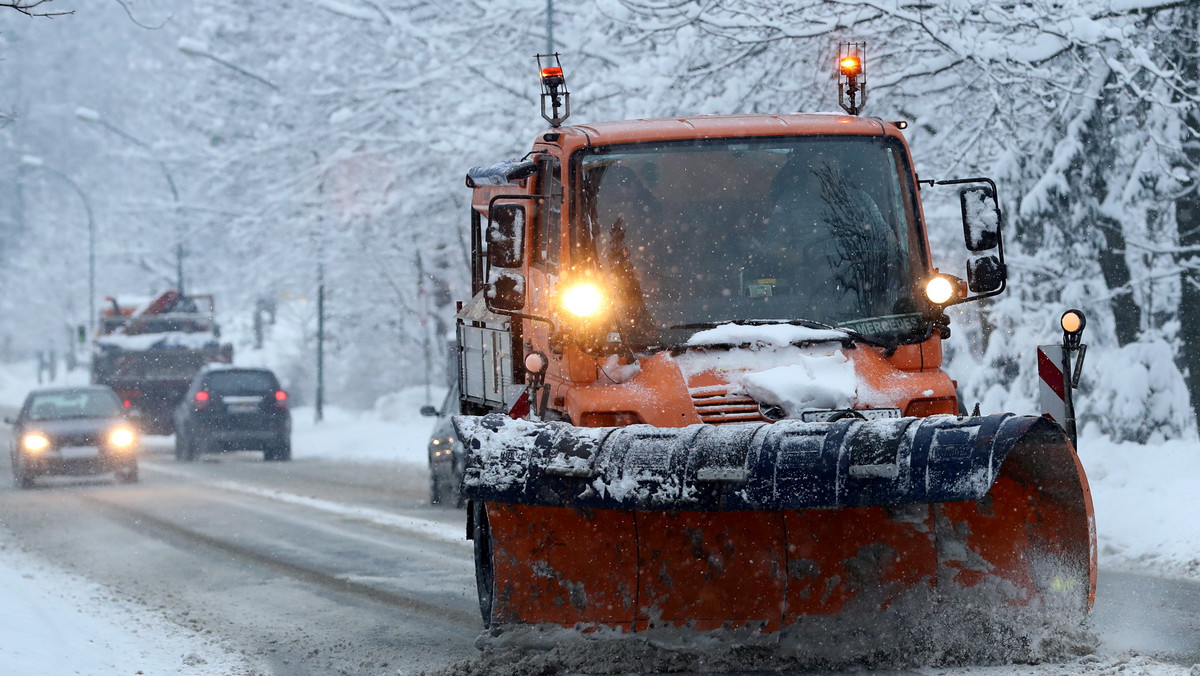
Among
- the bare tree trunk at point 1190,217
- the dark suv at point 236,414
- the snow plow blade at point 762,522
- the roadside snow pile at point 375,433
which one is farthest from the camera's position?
the roadside snow pile at point 375,433

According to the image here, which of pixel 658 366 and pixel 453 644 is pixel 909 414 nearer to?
pixel 658 366

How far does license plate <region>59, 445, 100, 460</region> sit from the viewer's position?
2111cm

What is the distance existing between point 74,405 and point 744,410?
17569mm

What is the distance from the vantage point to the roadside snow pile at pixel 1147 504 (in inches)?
400

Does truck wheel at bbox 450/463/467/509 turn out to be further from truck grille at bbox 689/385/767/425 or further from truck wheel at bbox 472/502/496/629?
truck grille at bbox 689/385/767/425

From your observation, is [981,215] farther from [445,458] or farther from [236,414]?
[236,414]

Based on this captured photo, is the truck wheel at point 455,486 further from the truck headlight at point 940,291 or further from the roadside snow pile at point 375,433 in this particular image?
the truck headlight at point 940,291

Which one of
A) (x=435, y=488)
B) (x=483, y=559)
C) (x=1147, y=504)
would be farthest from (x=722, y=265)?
(x=435, y=488)

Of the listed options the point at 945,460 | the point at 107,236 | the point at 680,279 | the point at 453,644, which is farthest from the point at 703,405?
the point at 107,236

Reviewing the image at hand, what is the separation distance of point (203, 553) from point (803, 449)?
7.78 m

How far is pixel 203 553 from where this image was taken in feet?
40.8

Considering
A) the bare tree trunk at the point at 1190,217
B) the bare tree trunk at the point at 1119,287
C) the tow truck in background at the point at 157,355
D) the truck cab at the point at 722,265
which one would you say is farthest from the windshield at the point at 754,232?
the tow truck in background at the point at 157,355

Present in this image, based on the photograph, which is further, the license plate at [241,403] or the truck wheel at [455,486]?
the license plate at [241,403]

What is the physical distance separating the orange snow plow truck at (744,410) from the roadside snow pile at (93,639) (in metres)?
1.47
